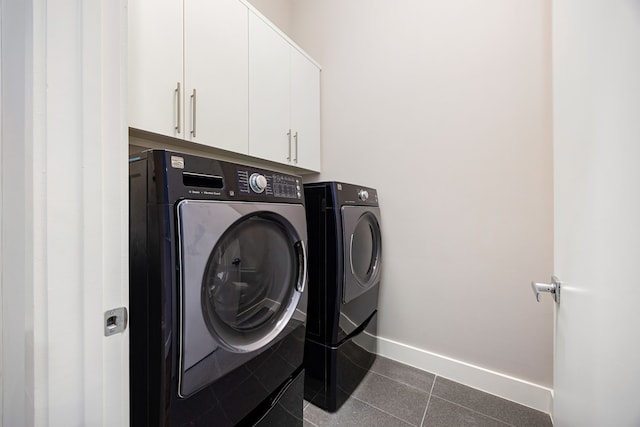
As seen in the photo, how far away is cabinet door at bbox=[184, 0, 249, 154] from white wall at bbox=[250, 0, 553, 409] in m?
0.85

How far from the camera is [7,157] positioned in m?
0.42

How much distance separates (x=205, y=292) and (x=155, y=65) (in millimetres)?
1001

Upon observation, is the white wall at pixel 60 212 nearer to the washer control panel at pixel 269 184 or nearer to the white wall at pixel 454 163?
the washer control panel at pixel 269 184

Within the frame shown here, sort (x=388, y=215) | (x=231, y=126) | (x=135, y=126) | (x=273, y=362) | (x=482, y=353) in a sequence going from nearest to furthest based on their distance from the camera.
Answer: (x=273, y=362)
(x=135, y=126)
(x=231, y=126)
(x=482, y=353)
(x=388, y=215)

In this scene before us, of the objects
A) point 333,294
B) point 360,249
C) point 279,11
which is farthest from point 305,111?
point 333,294

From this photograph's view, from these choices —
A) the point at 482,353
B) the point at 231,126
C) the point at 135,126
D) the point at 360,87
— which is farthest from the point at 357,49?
the point at 482,353

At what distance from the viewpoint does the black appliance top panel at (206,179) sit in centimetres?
A: 64

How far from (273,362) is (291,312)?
18cm

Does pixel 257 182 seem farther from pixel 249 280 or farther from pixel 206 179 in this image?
pixel 249 280

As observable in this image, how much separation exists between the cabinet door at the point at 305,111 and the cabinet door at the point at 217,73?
44 centimetres

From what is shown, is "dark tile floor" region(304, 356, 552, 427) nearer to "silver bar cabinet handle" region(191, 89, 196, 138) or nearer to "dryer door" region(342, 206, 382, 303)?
"dryer door" region(342, 206, 382, 303)

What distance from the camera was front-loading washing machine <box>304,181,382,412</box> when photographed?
1294 mm

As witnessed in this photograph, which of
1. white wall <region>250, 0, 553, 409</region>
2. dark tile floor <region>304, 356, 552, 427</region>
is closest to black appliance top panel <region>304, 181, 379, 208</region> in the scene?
white wall <region>250, 0, 553, 409</region>

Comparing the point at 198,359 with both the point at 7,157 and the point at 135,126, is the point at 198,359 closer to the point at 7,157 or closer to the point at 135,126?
the point at 7,157
